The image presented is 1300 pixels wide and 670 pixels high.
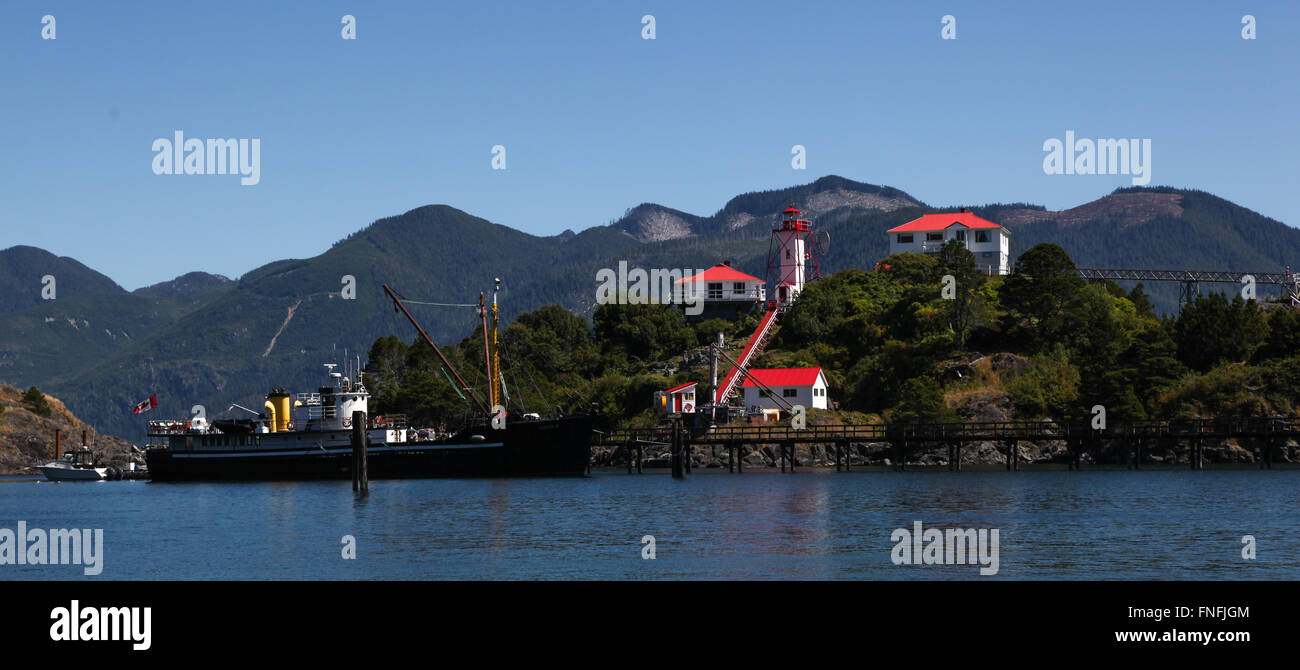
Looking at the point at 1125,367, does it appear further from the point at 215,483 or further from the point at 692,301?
the point at 215,483

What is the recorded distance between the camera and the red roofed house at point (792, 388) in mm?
115875

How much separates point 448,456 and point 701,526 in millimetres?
50545

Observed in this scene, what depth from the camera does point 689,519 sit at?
5534 centimetres

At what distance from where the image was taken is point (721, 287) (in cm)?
15212

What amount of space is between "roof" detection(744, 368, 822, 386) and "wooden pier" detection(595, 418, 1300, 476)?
6.09 meters

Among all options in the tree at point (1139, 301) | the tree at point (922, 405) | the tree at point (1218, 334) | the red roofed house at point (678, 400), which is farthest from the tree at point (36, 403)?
the tree at point (1218, 334)

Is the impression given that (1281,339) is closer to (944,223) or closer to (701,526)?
(944,223)

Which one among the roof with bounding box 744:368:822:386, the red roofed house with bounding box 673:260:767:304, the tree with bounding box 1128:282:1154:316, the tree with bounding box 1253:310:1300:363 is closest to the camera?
the tree with bounding box 1253:310:1300:363

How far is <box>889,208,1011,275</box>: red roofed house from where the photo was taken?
145 meters

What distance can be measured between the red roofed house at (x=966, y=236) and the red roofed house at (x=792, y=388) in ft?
110

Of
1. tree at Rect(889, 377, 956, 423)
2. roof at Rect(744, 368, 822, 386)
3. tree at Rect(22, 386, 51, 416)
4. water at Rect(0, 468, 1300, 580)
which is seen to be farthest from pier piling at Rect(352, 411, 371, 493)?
tree at Rect(22, 386, 51, 416)

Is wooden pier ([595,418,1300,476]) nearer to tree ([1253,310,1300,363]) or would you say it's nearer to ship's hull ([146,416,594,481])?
ship's hull ([146,416,594,481])

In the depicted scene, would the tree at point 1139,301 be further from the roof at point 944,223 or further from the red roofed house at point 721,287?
the red roofed house at point 721,287
